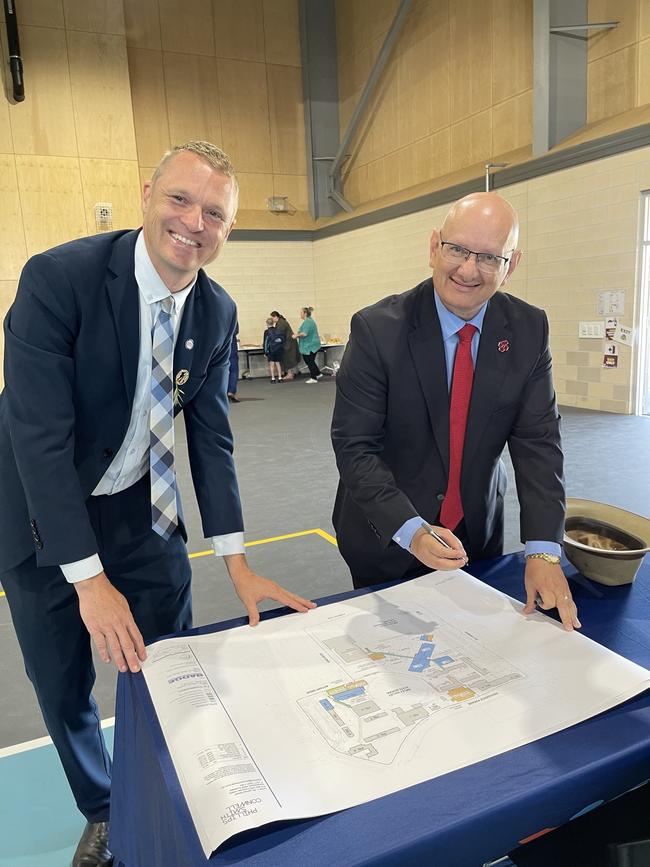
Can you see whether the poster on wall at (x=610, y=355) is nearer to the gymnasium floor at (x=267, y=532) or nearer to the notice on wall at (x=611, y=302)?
the notice on wall at (x=611, y=302)

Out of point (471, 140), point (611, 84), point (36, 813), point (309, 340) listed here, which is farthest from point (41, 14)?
point (36, 813)

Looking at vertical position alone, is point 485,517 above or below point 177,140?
below

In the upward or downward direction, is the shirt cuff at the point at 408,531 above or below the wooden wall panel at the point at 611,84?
below

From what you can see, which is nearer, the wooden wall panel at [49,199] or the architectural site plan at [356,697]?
the architectural site plan at [356,697]

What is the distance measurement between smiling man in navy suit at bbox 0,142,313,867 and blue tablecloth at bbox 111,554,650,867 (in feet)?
0.71

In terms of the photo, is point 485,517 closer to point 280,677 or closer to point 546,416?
point 546,416

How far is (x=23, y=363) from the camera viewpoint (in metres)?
1.18

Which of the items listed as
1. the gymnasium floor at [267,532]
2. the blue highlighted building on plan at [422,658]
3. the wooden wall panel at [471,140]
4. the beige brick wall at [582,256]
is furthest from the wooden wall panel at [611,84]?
the blue highlighted building on plan at [422,658]

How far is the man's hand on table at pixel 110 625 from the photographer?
1.08 metres

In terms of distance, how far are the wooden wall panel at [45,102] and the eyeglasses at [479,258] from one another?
36.5ft

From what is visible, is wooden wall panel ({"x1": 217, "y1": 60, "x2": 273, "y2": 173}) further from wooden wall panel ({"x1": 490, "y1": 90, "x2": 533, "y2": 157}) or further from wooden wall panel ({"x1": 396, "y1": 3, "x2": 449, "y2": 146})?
wooden wall panel ({"x1": 490, "y1": 90, "x2": 533, "y2": 157})

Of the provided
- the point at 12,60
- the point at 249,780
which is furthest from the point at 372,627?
the point at 12,60

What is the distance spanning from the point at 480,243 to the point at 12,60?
11262mm

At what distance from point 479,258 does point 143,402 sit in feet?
2.62
